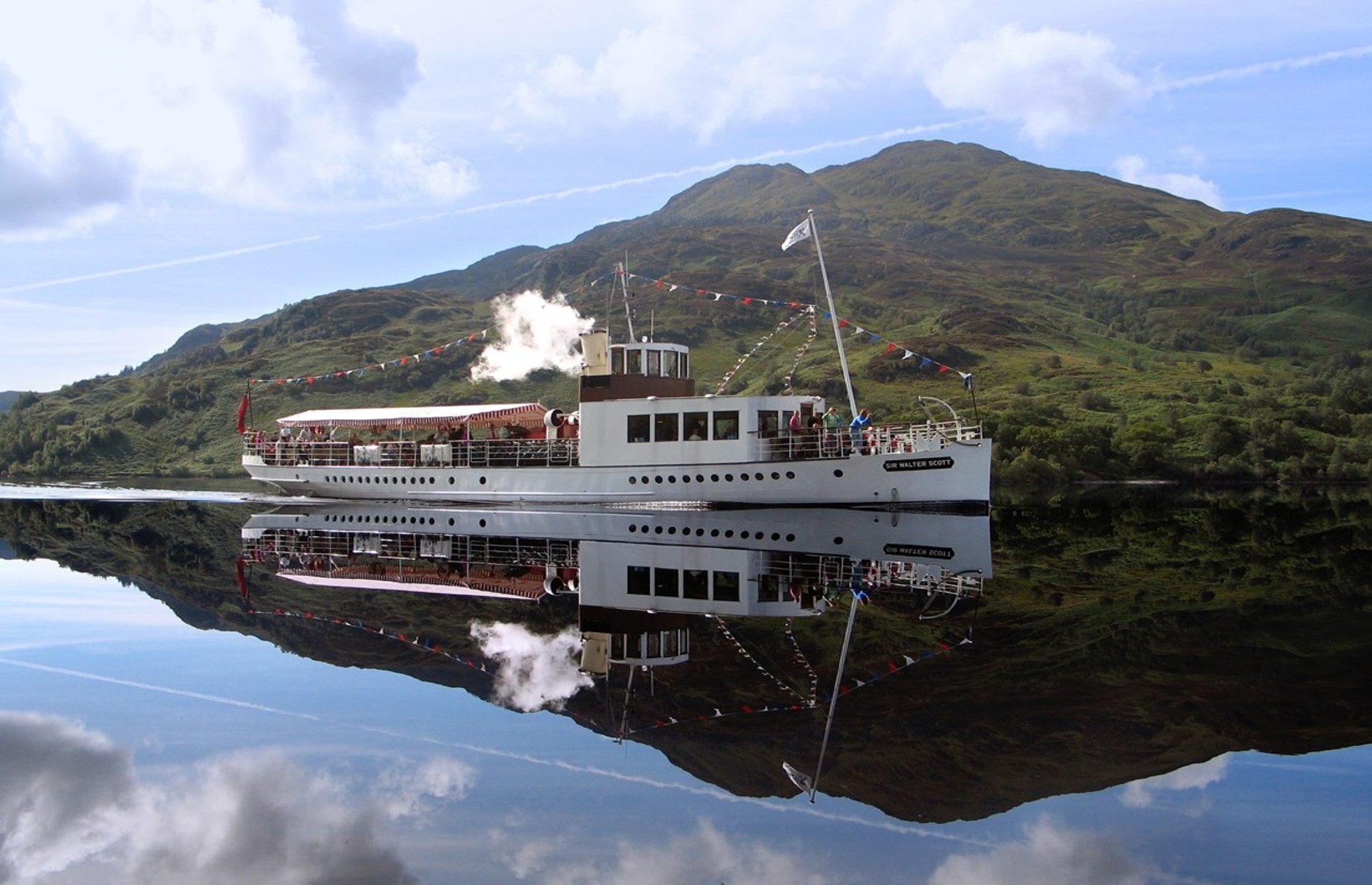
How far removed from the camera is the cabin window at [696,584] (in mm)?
17344

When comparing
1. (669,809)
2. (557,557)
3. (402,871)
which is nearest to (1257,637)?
(669,809)

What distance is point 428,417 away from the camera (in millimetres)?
44094

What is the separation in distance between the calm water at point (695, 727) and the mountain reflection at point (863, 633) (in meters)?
0.06

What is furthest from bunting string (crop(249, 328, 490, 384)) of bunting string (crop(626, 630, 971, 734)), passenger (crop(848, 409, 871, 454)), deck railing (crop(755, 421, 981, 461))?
bunting string (crop(626, 630, 971, 734))

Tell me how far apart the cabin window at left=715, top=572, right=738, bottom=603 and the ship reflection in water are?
48 millimetres

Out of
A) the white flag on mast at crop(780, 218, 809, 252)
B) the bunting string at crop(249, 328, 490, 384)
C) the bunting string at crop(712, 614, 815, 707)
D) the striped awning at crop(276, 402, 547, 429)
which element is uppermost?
the white flag on mast at crop(780, 218, 809, 252)

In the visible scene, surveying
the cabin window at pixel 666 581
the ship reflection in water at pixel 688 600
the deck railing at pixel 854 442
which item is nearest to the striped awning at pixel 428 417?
the ship reflection in water at pixel 688 600

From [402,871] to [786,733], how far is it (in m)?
3.54

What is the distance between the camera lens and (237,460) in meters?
113

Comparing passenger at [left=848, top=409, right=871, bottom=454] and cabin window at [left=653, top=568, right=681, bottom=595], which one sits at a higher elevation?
passenger at [left=848, top=409, right=871, bottom=454]

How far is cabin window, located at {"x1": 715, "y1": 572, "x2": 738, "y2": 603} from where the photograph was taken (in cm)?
1706

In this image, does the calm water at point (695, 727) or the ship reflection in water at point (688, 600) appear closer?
the calm water at point (695, 727)

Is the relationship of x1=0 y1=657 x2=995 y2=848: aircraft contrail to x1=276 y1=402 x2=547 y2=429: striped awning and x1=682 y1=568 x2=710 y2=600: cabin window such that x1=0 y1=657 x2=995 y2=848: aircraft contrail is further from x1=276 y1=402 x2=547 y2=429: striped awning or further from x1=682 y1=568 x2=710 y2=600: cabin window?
x1=276 y1=402 x2=547 y2=429: striped awning

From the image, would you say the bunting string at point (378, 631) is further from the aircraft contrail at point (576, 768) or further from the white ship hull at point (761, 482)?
the white ship hull at point (761, 482)
